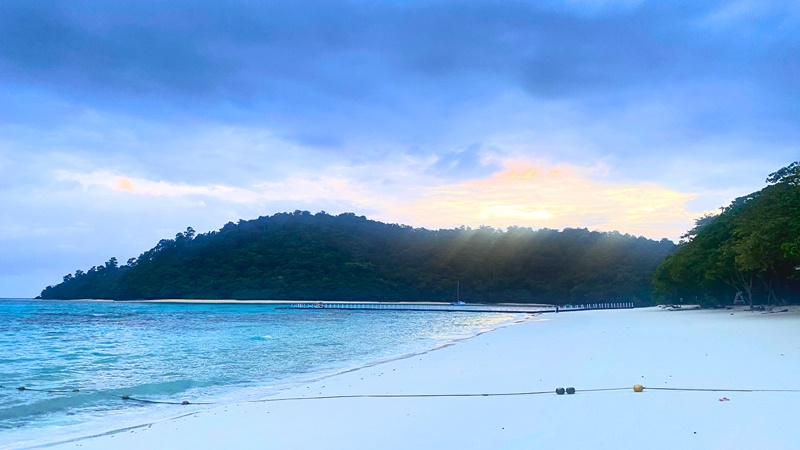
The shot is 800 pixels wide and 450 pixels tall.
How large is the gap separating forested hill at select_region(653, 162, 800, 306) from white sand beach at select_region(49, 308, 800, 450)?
15695mm

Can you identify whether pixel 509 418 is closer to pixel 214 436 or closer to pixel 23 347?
pixel 214 436

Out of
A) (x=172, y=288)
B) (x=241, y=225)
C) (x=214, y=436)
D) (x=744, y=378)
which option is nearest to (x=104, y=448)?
(x=214, y=436)

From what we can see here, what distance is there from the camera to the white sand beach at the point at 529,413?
5.81m

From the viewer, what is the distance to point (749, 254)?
27.0 meters

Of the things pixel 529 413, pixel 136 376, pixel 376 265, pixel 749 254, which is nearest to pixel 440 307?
pixel 376 265

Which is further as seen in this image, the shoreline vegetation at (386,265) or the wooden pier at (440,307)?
the shoreline vegetation at (386,265)

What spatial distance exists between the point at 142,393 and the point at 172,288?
10932 centimetres

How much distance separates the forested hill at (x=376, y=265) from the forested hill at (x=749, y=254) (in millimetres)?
56134

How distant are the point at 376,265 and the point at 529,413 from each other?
11465 centimetres

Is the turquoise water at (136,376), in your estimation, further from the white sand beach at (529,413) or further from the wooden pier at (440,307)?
the wooden pier at (440,307)

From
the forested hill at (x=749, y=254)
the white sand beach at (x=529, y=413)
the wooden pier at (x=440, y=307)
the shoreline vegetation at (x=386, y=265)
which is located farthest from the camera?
the shoreline vegetation at (x=386, y=265)

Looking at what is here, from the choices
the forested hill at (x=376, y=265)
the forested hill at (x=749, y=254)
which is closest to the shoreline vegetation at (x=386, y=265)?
the forested hill at (x=376, y=265)

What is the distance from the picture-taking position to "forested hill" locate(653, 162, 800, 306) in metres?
26.5

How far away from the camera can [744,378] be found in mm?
8867
